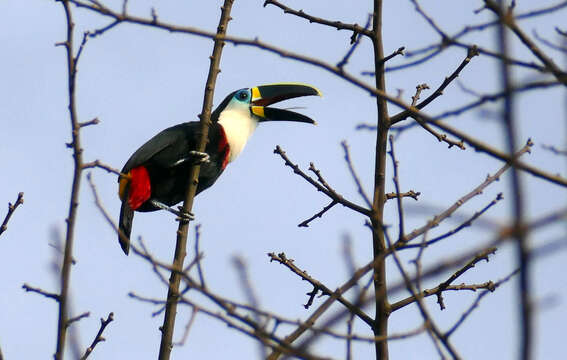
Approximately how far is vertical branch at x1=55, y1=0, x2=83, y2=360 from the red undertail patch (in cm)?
364

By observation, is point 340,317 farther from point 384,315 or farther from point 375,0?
point 375,0

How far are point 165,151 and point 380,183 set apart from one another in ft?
10.7

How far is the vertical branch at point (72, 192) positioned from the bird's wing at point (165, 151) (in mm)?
3598

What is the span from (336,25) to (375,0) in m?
0.23

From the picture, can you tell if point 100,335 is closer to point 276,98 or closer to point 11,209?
point 11,209

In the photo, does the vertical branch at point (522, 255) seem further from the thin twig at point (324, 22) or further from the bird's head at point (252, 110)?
the bird's head at point (252, 110)

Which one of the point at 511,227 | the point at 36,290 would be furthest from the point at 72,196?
the point at 511,227

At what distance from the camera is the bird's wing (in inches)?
259

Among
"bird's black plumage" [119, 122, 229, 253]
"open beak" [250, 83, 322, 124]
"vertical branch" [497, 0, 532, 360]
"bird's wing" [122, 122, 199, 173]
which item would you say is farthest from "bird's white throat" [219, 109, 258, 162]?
"vertical branch" [497, 0, 532, 360]

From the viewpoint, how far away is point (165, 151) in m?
6.62

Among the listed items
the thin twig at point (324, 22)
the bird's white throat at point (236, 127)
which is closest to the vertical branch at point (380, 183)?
the thin twig at point (324, 22)

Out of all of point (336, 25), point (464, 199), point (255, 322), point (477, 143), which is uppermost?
point (336, 25)

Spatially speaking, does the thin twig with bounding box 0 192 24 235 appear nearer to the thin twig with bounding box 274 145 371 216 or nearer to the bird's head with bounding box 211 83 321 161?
the thin twig with bounding box 274 145 371 216

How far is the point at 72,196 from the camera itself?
2688 mm
